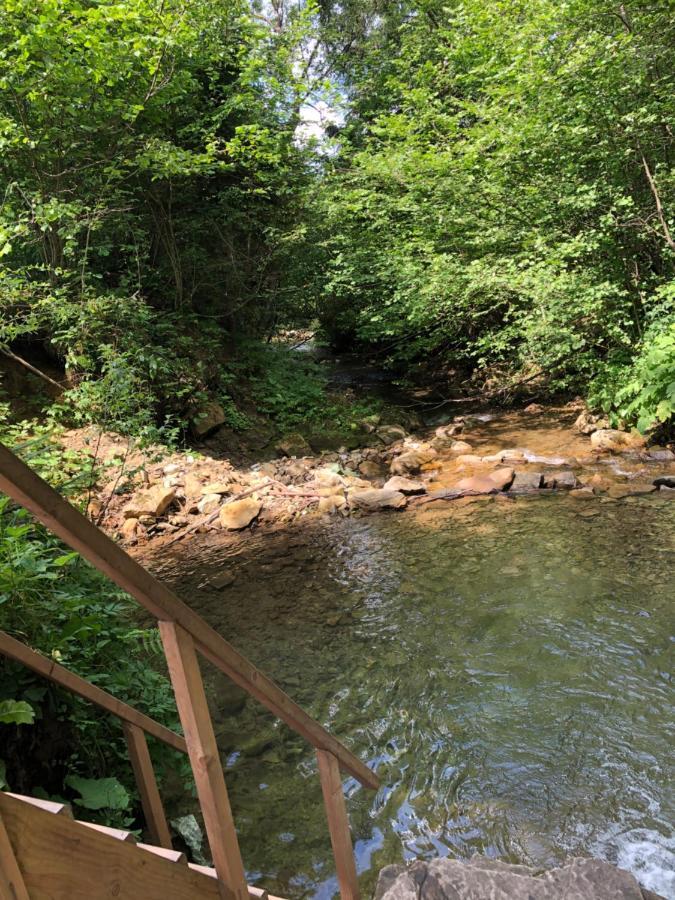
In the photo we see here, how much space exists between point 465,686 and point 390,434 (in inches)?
343

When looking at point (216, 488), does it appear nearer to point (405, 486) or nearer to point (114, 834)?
→ point (405, 486)

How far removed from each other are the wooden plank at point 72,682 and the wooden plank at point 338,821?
912 millimetres

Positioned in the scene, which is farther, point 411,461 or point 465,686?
point 411,461

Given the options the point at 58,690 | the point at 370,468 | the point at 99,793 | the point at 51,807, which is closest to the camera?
the point at 51,807

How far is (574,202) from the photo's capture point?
376 inches

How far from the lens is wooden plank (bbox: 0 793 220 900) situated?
1.03m

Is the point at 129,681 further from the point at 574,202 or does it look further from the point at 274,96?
the point at 274,96

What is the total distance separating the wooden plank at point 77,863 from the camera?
1.03 meters

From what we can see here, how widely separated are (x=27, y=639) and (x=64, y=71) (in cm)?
831

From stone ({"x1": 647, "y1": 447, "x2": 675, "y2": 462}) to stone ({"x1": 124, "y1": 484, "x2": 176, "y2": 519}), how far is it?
8.01 m

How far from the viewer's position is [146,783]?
255 cm

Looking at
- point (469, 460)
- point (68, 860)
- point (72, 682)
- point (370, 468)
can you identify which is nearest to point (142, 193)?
point (370, 468)

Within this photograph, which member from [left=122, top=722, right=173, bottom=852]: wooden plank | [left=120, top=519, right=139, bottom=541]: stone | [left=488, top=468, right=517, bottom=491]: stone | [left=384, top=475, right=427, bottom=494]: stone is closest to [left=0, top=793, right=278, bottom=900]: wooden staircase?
[left=122, top=722, right=173, bottom=852]: wooden plank

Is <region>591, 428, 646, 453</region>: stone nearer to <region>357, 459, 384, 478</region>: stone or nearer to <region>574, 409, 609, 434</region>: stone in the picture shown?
<region>574, 409, 609, 434</region>: stone
